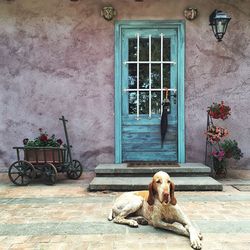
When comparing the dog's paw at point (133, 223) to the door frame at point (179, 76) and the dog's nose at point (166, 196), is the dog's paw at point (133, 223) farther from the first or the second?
the door frame at point (179, 76)

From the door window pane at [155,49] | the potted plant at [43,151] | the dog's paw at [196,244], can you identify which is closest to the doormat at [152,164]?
the potted plant at [43,151]

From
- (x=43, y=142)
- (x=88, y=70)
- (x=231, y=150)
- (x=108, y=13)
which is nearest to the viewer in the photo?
(x=43, y=142)

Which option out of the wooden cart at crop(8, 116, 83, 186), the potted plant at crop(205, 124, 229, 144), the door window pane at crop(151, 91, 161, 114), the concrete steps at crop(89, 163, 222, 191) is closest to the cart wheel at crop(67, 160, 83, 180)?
the wooden cart at crop(8, 116, 83, 186)

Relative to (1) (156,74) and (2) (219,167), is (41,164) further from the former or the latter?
(2) (219,167)

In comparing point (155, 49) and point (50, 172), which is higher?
point (155, 49)

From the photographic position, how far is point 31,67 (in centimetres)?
853

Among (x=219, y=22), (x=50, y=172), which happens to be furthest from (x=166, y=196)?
(x=219, y=22)

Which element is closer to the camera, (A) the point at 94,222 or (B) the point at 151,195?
(B) the point at 151,195

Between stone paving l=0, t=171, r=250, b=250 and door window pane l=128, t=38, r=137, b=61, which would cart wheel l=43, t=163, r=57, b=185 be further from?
door window pane l=128, t=38, r=137, b=61

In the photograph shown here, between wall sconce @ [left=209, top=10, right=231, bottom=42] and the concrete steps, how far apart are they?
8.15 ft

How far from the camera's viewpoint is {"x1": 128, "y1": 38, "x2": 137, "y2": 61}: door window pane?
28.2 ft

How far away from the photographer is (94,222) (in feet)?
16.5

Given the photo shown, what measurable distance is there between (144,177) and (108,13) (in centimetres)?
331

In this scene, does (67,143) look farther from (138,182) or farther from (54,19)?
(54,19)
